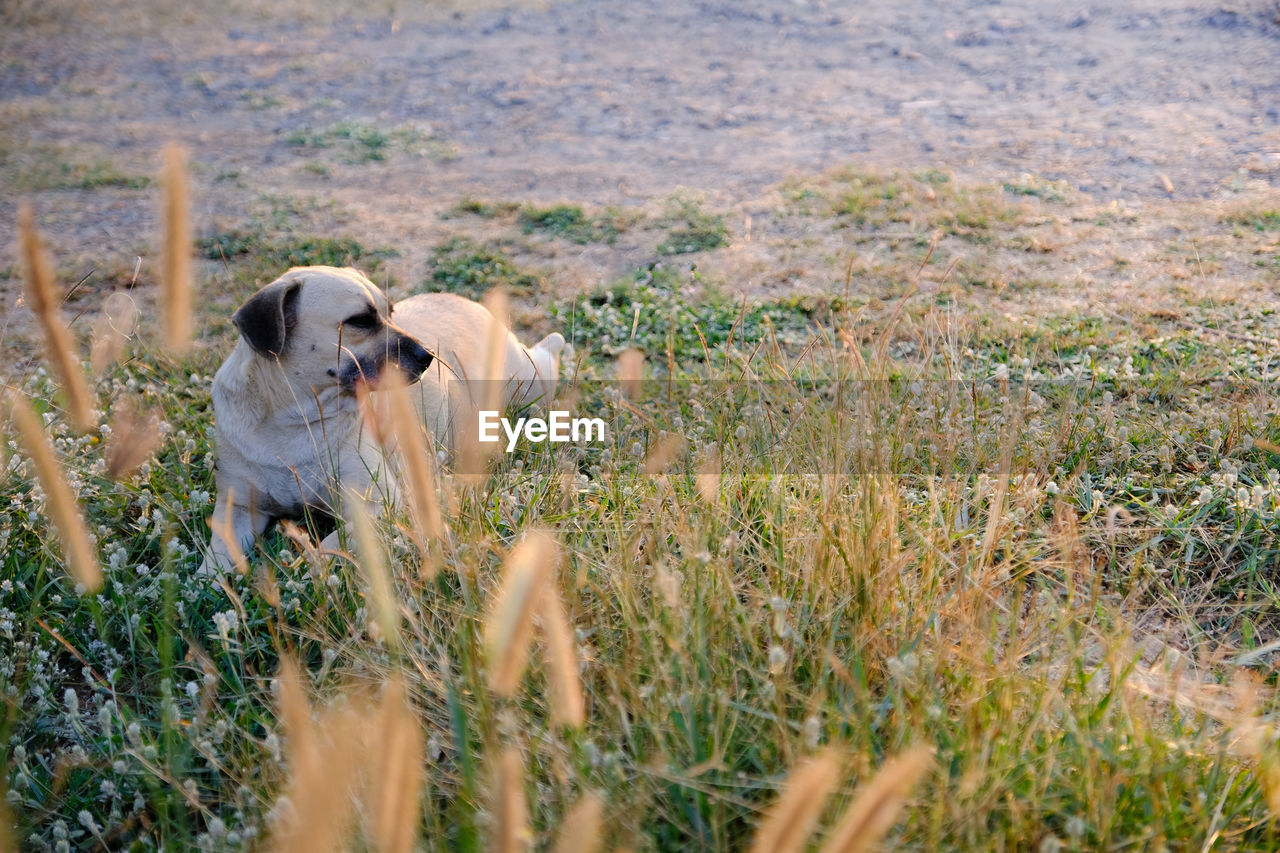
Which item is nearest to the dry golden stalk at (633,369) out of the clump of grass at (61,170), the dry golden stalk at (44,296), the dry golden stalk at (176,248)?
the dry golden stalk at (176,248)

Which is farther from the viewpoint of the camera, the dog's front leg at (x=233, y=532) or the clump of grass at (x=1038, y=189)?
the clump of grass at (x=1038, y=189)

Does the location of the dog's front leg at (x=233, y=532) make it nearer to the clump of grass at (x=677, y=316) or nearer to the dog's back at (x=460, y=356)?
the dog's back at (x=460, y=356)

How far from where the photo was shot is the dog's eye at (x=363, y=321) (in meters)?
3.69

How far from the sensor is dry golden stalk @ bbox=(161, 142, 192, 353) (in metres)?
2.25

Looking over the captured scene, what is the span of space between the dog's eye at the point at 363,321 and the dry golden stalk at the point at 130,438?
89cm

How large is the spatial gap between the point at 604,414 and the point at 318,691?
2098 millimetres

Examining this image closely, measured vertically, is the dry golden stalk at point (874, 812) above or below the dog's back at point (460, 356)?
above

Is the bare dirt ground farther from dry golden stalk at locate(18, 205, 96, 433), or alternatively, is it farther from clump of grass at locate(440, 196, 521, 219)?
dry golden stalk at locate(18, 205, 96, 433)

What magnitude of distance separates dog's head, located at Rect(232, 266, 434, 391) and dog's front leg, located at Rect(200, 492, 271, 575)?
0.53m

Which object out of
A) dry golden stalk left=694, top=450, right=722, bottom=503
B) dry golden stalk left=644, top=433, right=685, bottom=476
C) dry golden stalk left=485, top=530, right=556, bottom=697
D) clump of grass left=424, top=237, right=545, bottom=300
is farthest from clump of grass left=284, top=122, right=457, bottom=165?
dry golden stalk left=485, top=530, right=556, bottom=697

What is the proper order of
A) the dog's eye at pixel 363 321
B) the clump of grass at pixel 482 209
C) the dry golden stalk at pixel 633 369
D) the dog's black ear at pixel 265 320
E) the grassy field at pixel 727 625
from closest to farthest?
the grassy field at pixel 727 625 < the dog's black ear at pixel 265 320 < the dog's eye at pixel 363 321 < the dry golden stalk at pixel 633 369 < the clump of grass at pixel 482 209

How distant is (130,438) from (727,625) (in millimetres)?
2580

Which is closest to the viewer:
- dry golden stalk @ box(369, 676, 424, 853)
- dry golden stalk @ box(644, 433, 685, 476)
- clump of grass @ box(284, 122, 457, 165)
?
dry golden stalk @ box(369, 676, 424, 853)

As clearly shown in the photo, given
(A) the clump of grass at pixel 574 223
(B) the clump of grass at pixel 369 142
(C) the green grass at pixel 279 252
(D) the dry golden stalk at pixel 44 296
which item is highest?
(D) the dry golden stalk at pixel 44 296
